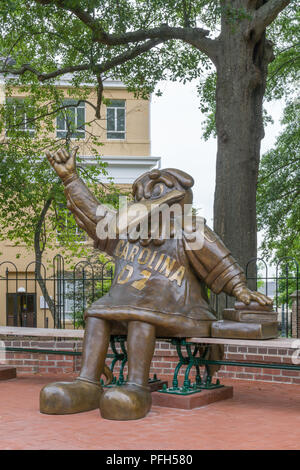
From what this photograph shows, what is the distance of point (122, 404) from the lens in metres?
4.54

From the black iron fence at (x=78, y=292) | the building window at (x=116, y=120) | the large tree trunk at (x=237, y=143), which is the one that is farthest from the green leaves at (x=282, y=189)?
the building window at (x=116, y=120)

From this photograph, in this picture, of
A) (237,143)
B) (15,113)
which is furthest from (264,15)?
(15,113)

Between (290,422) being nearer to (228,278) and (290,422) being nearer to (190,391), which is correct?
(190,391)

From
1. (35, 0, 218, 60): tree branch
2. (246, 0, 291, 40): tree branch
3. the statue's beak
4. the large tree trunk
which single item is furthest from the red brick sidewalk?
(35, 0, 218, 60): tree branch

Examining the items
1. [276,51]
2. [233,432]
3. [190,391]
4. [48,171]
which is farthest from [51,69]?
[233,432]

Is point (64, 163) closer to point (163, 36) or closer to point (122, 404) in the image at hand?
point (122, 404)

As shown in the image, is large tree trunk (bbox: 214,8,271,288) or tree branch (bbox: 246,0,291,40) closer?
tree branch (bbox: 246,0,291,40)

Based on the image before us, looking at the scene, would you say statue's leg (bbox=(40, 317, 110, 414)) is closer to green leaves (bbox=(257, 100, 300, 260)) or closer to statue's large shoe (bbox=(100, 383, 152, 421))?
statue's large shoe (bbox=(100, 383, 152, 421))

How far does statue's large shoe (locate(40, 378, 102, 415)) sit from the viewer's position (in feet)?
15.5

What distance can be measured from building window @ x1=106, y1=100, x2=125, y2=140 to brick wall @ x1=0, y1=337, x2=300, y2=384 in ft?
47.7

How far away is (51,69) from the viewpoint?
1288 centimetres

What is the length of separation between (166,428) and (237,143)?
5501 millimetres

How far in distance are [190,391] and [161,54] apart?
298 inches
